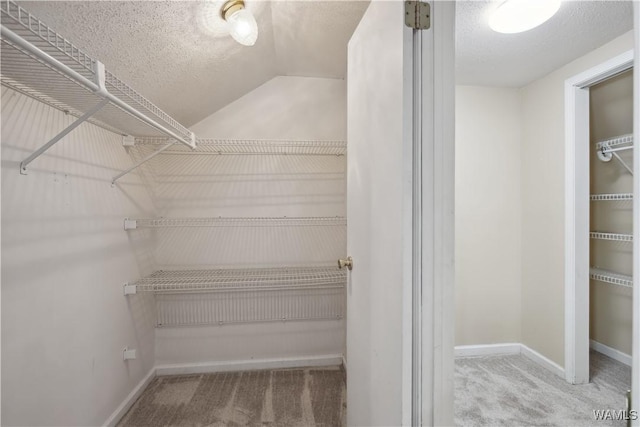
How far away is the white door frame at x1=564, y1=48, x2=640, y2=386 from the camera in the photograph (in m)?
1.36

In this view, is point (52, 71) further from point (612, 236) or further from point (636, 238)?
point (612, 236)

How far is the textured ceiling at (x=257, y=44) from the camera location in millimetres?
1023

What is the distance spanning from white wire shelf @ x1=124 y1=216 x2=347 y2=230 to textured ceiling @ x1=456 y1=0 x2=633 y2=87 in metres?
1.23

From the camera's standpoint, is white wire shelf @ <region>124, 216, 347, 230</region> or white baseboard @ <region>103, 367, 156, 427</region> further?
white wire shelf @ <region>124, 216, 347, 230</region>

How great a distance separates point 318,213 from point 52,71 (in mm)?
1625

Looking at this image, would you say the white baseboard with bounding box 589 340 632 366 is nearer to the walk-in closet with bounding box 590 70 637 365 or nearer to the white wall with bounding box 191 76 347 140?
the walk-in closet with bounding box 590 70 637 365

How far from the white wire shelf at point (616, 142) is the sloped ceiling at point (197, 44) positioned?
1.26 meters

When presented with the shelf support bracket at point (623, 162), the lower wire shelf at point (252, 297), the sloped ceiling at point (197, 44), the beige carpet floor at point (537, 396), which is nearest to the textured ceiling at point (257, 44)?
the sloped ceiling at point (197, 44)

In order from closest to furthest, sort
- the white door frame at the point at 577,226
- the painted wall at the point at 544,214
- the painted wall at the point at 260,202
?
the white door frame at the point at 577,226
the painted wall at the point at 544,214
the painted wall at the point at 260,202

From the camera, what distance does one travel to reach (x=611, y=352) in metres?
1.33

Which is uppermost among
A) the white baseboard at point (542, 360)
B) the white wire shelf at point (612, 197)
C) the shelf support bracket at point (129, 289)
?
the white wire shelf at point (612, 197)

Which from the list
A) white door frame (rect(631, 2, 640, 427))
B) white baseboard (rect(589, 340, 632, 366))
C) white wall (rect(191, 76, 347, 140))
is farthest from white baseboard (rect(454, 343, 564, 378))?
white wall (rect(191, 76, 347, 140))

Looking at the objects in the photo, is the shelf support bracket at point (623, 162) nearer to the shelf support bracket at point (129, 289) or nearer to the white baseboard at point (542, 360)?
the white baseboard at point (542, 360)
